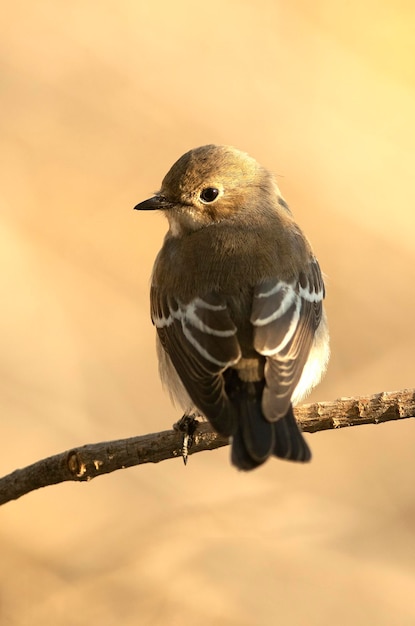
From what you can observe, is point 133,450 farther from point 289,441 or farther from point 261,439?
point 289,441

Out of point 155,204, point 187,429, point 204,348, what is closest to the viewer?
point 204,348

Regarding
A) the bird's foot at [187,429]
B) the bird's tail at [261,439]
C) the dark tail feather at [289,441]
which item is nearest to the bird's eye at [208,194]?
the bird's foot at [187,429]

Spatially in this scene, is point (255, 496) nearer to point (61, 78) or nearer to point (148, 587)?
point (148, 587)

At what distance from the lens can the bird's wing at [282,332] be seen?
376 centimetres

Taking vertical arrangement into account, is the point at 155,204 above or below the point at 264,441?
above

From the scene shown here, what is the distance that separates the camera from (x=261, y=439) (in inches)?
141

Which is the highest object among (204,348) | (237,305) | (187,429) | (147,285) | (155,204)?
(147,285)

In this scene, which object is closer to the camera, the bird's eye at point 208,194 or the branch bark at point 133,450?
the branch bark at point 133,450

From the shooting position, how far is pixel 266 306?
4.12 m

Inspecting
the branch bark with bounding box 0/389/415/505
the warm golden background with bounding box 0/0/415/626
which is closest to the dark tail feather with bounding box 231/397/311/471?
the branch bark with bounding box 0/389/415/505

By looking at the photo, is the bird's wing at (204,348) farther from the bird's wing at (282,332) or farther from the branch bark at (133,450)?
the branch bark at (133,450)

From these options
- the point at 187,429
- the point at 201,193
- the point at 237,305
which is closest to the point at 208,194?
the point at 201,193

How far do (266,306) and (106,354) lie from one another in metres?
2.74

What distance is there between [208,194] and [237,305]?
2.96ft
